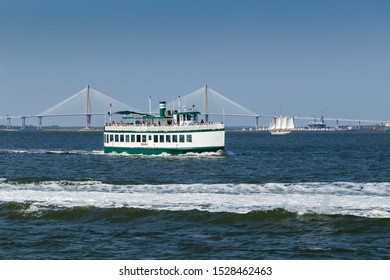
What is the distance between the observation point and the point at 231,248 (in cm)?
2020

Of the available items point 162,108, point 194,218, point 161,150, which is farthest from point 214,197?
point 162,108

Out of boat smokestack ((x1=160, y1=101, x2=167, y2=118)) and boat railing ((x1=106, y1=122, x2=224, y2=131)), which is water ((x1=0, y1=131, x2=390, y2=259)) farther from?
boat smokestack ((x1=160, y1=101, x2=167, y2=118))

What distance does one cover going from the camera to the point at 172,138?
215 ft

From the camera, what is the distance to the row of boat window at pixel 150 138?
64.9 m

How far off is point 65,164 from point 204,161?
14000mm

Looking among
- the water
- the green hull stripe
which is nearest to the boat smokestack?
the green hull stripe

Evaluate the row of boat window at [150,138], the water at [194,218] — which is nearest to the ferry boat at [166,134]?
the row of boat window at [150,138]

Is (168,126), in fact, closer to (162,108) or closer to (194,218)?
(162,108)

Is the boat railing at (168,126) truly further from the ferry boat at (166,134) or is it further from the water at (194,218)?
the water at (194,218)

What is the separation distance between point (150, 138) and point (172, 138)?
3037 millimetres

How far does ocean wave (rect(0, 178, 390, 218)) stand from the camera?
27.3 m

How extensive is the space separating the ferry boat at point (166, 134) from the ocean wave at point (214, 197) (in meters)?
25.9
